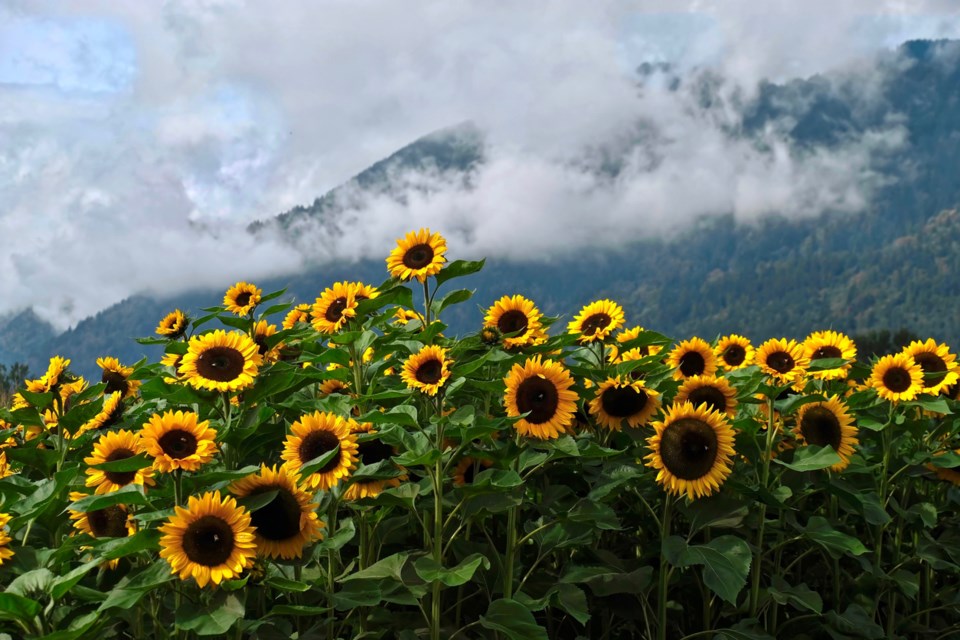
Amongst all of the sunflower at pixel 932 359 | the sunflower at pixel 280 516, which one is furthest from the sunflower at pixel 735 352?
the sunflower at pixel 280 516

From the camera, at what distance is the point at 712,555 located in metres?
4.50

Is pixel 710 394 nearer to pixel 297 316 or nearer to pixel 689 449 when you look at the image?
pixel 689 449

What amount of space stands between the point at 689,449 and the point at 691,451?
2 cm

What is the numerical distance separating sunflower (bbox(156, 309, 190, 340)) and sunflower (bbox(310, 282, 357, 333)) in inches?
42.1

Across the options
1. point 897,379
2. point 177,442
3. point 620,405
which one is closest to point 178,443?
point 177,442

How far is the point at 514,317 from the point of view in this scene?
5.43 metres

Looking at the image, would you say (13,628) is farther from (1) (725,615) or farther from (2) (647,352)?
(2) (647,352)

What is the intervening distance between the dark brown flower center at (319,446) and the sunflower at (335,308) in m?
1.28

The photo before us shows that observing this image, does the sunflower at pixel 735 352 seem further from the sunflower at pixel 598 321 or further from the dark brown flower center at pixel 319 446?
the dark brown flower center at pixel 319 446

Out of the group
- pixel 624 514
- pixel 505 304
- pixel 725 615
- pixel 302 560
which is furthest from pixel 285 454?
pixel 725 615

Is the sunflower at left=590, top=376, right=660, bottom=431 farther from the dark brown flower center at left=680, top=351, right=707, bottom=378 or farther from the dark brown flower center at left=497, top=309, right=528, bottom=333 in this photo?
the dark brown flower center at left=680, top=351, right=707, bottom=378

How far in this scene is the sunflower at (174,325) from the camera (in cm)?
606

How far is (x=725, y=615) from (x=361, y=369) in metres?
2.62

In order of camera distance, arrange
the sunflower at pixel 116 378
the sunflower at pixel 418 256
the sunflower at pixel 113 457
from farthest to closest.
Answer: the sunflower at pixel 116 378
the sunflower at pixel 418 256
the sunflower at pixel 113 457
